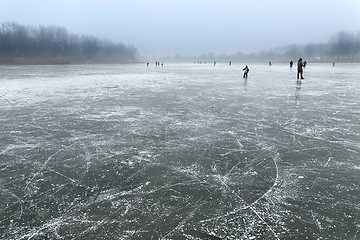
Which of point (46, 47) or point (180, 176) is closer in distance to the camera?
point (180, 176)

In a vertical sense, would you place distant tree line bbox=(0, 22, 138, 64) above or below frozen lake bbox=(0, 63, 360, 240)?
above

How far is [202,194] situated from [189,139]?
8.18 ft

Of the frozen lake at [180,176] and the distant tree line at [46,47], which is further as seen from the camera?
the distant tree line at [46,47]

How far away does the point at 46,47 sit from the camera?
9419 cm

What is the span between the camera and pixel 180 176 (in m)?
4.33

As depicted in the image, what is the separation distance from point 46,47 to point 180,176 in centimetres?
10314

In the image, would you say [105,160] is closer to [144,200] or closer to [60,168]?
[60,168]

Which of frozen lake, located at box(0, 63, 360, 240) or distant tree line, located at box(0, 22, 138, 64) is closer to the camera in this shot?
frozen lake, located at box(0, 63, 360, 240)

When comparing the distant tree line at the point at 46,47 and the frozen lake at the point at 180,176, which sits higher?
the distant tree line at the point at 46,47

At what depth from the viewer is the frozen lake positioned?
3.07 meters

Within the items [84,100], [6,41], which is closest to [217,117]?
[84,100]

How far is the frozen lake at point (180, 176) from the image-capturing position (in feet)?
10.1

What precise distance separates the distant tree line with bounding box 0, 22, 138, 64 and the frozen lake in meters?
77.1

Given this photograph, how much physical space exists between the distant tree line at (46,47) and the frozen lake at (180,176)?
253ft
